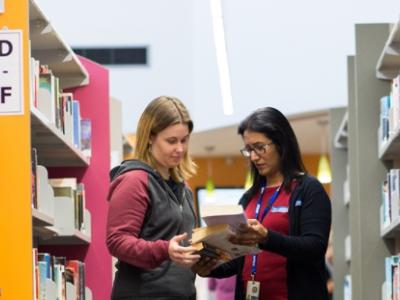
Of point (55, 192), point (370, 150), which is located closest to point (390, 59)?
point (370, 150)

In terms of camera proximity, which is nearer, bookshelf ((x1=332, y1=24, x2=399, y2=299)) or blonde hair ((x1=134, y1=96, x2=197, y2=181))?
blonde hair ((x1=134, y1=96, x2=197, y2=181))

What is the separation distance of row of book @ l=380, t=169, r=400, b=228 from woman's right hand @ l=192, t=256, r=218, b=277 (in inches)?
64.0

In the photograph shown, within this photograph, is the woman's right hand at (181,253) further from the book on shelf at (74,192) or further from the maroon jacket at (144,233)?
the book on shelf at (74,192)

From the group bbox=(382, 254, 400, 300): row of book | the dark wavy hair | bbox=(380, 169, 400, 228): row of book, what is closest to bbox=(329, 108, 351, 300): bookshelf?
bbox=(380, 169, 400, 228): row of book

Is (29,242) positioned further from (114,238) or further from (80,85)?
(80,85)

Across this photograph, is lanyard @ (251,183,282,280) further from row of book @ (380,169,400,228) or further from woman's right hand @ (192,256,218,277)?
row of book @ (380,169,400,228)

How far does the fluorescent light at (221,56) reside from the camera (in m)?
10.8

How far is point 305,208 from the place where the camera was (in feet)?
12.6

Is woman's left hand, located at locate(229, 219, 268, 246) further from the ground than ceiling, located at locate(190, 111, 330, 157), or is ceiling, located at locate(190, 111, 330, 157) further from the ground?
woman's left hand, located at locate(229, 219, 268, 246)

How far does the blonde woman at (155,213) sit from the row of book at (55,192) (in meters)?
0.76

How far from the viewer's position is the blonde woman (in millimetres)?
3443

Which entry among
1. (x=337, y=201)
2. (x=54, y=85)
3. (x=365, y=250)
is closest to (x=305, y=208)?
(x=54, y=85)

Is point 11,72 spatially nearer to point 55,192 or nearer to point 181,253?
point 181,253

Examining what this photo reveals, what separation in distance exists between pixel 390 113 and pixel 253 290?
2113mm
